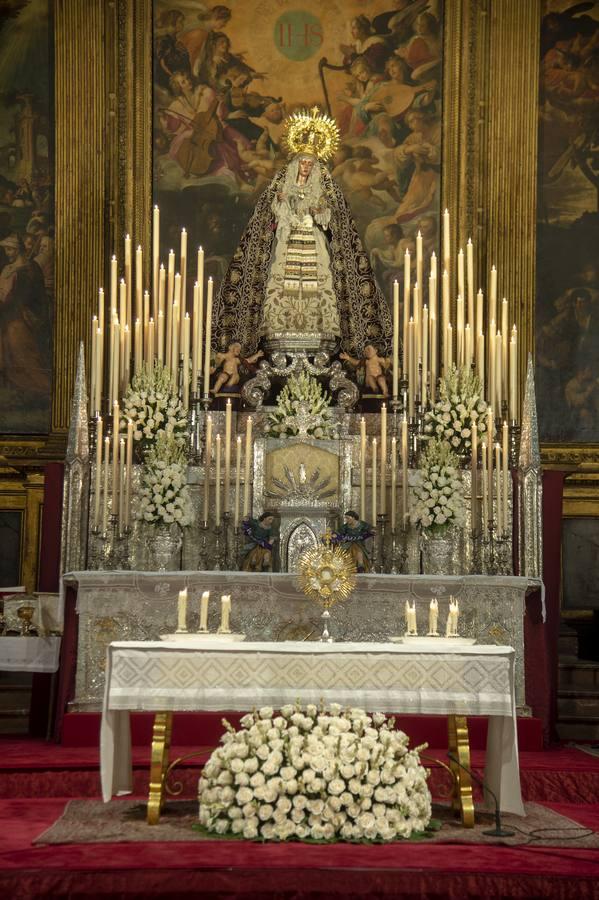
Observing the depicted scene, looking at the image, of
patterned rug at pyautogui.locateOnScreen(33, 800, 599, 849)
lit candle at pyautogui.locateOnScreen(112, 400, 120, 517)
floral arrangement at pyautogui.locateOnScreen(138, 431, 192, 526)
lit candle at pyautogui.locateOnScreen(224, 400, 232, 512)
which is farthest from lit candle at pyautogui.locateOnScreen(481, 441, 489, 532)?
patterned rug at pyautogui.locateOnScreen(33, 800, 599, 849)

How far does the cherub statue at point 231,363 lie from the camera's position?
35.6 ft

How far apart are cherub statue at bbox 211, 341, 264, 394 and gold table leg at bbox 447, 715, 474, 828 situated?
4353 mm

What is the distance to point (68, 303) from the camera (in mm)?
12531

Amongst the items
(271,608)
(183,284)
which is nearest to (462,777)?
(271,608)

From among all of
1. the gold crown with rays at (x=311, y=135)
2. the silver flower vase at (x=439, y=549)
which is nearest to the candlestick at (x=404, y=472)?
the silver flower vase at (x=439, y=549)

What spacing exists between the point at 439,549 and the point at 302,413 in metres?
1.43

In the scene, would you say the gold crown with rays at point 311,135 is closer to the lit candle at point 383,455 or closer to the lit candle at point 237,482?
the lit candle at point 383,455

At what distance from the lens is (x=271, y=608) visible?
29.7 feet

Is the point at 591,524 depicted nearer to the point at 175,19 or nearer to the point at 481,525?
the point at 481,525

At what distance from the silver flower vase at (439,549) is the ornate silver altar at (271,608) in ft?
1.81

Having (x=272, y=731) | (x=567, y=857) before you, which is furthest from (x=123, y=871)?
(x=567, y=857)

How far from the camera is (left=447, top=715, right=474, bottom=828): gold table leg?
6.74 meters

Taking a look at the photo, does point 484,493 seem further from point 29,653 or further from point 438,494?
point 29,653

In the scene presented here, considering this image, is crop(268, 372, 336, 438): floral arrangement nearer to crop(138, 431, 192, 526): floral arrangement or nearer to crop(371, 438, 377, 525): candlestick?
crop(371, 438, 377, 525): candlestick
